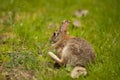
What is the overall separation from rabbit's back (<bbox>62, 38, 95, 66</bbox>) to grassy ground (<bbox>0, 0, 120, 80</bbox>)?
133 millimetres

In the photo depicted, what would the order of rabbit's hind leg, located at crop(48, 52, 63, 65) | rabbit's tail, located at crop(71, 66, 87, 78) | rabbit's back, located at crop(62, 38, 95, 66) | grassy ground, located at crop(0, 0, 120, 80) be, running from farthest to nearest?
1. rabbit's hind leg, located at crop(48, 52, 63, 65)
2. rabbit's back, located at crop(62, 38, 95, 66)
3. grassy ground, located at crop(0, 0, 120, 80)
4. rabbit's tail, located at crop(71, 66, 87, 78)

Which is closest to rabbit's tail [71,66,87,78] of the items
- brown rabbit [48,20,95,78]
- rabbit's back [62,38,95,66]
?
brown rabbit [48,20,95,78]

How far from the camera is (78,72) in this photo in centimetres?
Answer: 602

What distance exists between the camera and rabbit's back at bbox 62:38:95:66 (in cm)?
622

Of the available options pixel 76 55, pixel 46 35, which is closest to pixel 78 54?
pixel 76 55

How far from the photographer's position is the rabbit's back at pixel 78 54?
20.4 ft

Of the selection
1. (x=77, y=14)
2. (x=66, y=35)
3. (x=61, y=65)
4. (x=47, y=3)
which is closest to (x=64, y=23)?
(x=66, y=35)

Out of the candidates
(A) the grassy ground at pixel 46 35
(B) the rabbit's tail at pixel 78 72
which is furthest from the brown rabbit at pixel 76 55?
(A) the grassy ground at pixel 46 35

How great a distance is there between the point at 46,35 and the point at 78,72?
1.89m

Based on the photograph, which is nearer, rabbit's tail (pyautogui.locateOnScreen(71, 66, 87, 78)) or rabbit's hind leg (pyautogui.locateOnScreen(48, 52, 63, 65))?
rabbit's tail (pyautogui.locateOnScreen(71, 66, 87, 78))

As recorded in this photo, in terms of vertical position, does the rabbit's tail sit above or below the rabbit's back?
below

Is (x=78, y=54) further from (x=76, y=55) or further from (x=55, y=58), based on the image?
(x=55, y=58)

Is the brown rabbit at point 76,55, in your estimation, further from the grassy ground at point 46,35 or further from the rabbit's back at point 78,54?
the grassy ground at point 46,35

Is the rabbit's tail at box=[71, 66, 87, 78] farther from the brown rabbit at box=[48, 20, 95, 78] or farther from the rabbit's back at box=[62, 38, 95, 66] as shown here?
the rabbit's back at box=[62, 38, 95, 66]
